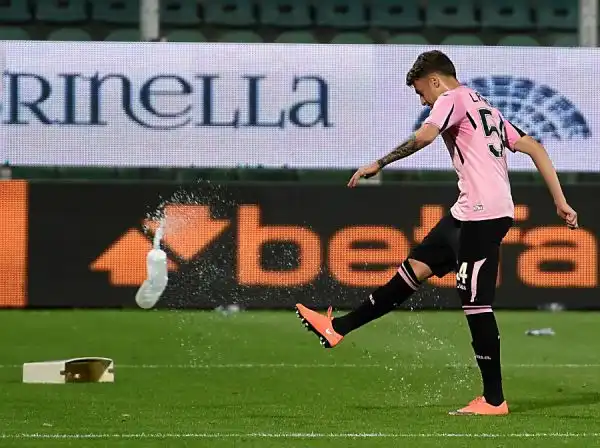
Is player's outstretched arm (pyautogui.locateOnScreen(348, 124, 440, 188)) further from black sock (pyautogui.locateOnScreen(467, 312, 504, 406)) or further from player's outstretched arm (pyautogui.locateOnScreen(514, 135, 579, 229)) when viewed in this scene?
black sock (pyautogui.locateOnScreen(467, 312, 504, 406))

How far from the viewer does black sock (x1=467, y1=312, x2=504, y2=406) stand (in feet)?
25.2

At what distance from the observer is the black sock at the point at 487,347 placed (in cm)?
768

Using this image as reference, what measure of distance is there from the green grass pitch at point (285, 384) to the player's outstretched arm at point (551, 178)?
1.02 m

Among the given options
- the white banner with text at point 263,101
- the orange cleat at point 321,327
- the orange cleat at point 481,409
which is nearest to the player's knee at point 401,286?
the orange cleat at point 321,327

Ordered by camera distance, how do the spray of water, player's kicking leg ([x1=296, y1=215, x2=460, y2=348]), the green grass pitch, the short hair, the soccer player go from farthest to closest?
1. the spray of water
2. player's kicking leg ([x1=296, y1=215, x2=460, y2=348])
3. the short hair
4. the soccer player
5. the green grass pitch

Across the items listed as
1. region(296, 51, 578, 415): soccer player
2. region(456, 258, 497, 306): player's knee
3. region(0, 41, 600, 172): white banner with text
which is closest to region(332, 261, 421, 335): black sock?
region(296, 51, 578, 415): soccer player

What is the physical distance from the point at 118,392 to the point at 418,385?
186 centimetres

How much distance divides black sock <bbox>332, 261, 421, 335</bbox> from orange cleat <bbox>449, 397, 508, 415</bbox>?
807 mm

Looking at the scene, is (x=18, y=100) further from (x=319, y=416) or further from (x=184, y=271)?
(x=319, y=416)

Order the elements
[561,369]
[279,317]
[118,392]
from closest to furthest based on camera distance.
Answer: [118,392] < [561,369] < [279,317]

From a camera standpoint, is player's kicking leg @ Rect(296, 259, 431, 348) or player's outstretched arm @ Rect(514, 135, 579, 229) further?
player's kicking leg @ Rect(296, 259, 431, 348)

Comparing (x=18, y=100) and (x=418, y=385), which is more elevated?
(x=18, y=100)

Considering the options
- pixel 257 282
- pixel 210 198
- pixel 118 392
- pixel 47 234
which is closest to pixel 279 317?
pixel 257 282

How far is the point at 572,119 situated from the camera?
15969 mm
